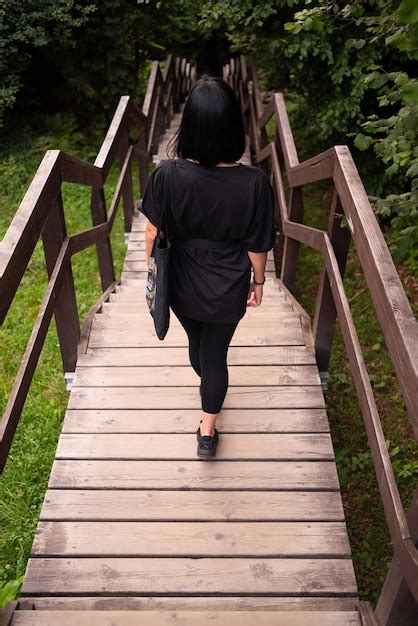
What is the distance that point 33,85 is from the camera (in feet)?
27.4

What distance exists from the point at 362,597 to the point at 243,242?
2.10m

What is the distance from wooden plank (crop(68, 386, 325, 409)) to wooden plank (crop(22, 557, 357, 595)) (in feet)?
2.66

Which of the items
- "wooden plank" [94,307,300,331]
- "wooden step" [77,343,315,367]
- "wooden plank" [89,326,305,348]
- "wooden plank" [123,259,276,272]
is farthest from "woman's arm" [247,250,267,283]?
"wooden plank" [123,259,276,272]

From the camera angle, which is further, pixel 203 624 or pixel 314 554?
pixel 314 554

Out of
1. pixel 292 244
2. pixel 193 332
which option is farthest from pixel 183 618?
pixel 292 244

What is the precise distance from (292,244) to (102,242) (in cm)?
139

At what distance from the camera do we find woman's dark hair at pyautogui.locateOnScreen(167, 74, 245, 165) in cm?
170

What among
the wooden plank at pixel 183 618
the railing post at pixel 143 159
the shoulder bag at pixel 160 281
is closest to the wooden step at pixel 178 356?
the shoulder bag at pixel 160 281

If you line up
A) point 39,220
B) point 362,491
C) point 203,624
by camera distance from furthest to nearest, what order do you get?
1. point 362,491
2. point 39,220
3. point 203,624

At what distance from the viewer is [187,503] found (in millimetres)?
2334

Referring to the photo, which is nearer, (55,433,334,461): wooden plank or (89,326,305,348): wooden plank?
(55,433,334,461): wooden plank

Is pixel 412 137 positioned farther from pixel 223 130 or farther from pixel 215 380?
pixel 215 380

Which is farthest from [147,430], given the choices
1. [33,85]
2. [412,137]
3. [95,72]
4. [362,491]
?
[33,85]

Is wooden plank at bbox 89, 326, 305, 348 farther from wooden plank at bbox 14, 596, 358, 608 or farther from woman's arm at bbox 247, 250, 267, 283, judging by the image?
wooden plank at bbox 14, 596, 358, 608
